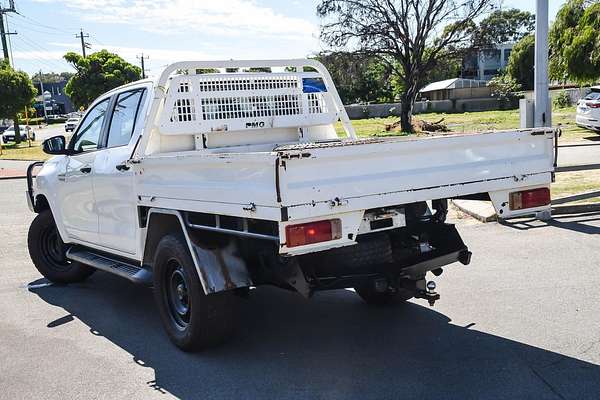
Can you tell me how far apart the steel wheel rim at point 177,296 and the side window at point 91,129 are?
75.6 inches

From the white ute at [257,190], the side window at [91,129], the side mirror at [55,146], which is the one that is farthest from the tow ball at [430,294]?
the side mirror at [55,146]

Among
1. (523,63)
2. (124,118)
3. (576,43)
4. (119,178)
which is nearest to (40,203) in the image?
(124,118)

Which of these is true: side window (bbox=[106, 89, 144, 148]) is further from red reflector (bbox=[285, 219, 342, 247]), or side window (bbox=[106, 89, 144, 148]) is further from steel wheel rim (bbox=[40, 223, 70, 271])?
red reflector (bbox=[285, 219, 342, 247])

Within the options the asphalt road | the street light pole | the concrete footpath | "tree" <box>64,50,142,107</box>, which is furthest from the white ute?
"tree" <box>64,50,142,107</box>

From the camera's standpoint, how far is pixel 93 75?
4297 cm

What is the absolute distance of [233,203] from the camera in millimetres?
4141

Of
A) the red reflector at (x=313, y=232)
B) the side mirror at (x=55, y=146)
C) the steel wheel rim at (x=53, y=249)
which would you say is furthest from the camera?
the steel wheel rim at (x=53, y=249)

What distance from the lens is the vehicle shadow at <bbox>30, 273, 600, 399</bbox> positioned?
4.14m

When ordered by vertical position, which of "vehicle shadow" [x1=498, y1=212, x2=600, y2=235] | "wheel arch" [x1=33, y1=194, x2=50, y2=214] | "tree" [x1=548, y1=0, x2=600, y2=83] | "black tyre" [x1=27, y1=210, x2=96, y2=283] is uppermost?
"tree" [x1=548, y1=0, x2=600, y2=83]

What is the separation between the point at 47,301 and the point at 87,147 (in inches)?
65.8

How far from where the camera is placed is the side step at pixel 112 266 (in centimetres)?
550

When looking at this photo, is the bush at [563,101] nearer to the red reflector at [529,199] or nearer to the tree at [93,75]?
the tree at [93,75]

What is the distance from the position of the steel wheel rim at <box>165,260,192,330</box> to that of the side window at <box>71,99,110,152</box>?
6.30 feet

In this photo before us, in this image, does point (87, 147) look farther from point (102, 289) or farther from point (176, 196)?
point (176, 196)
